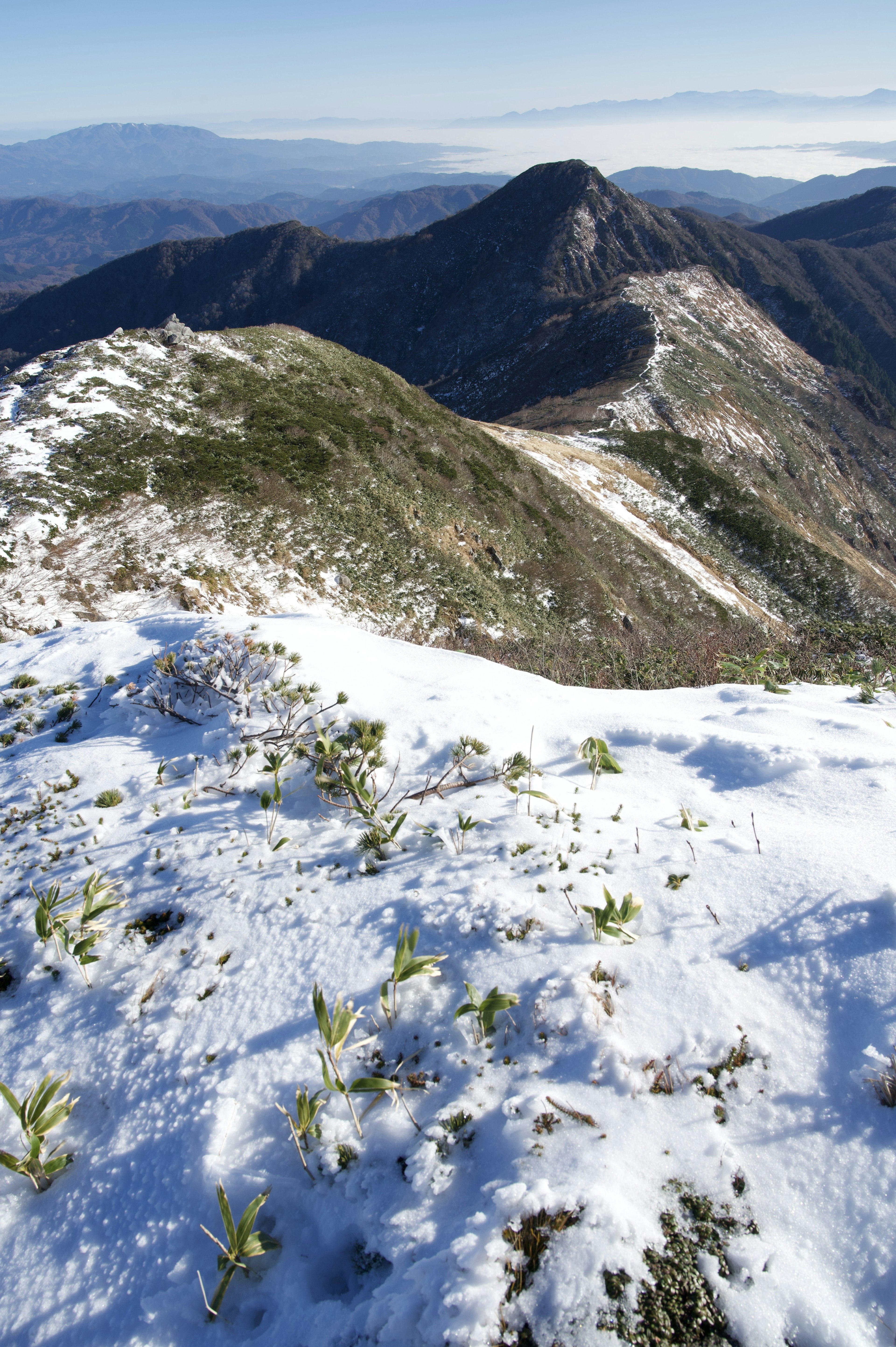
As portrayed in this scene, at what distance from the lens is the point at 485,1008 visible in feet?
11.6

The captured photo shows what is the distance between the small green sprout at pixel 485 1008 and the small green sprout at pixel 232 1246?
53.2 inches

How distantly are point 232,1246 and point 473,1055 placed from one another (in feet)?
4.84

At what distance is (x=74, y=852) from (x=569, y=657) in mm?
14939

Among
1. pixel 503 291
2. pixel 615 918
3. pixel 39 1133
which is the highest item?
pixel 503 291

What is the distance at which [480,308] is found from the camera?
139750mm

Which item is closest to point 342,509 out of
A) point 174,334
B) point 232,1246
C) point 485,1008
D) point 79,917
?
point 174,334

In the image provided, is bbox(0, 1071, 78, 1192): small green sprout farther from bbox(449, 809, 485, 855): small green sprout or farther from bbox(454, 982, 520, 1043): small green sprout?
bbox(449, 809, 485, 855): small green sprout

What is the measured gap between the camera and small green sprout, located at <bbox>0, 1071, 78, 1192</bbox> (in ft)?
10.7

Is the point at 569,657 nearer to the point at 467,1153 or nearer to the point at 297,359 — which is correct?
the point at 467,1153

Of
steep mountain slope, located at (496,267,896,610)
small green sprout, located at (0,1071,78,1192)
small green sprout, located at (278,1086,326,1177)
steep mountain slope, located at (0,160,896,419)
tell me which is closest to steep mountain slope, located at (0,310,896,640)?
steep mountain slope, located at (496,267,896,610)

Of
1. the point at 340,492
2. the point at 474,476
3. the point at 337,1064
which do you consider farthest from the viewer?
the point at 474,476

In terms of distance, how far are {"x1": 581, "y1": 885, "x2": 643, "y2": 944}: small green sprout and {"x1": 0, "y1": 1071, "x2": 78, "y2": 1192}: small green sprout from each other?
339 cm

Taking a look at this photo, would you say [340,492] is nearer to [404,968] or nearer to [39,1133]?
[404,968]

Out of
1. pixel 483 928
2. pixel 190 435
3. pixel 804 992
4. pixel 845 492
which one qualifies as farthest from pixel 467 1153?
pixel 845 492
